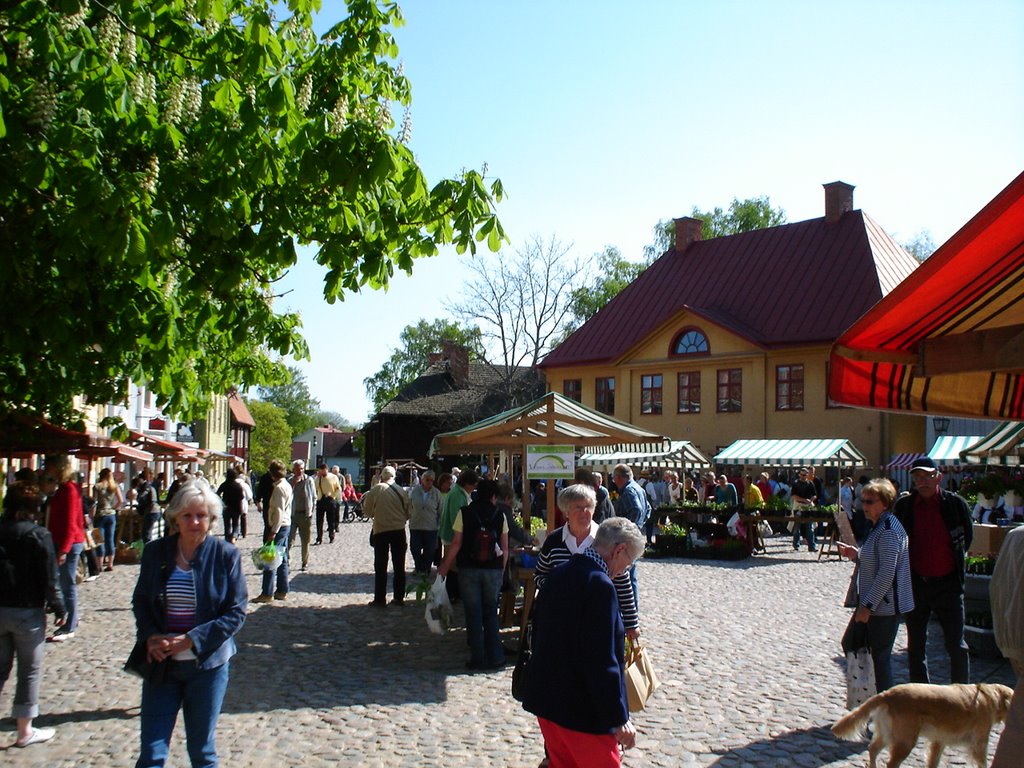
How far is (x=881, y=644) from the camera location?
266 inches

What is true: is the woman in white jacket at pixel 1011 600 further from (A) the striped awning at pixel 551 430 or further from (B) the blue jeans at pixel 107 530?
(B) the blue jeans at pixel 107 530

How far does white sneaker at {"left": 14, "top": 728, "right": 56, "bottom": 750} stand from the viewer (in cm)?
641

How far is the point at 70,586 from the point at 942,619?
797cm

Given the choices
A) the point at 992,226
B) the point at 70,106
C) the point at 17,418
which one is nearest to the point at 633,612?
the point at 992,226

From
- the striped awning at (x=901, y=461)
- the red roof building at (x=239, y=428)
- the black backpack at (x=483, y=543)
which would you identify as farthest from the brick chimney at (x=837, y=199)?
the red roof building at (x=239, y=428)

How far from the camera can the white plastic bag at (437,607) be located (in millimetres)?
10047

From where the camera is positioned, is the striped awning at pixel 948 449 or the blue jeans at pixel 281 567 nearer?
the blue jeans at pixel 281 567

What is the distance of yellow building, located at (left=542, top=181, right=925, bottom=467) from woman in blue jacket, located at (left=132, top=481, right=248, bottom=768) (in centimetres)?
3387

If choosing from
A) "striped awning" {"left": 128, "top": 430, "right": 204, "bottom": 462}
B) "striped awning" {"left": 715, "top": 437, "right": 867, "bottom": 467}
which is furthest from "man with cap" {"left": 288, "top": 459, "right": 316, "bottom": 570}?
"striped awning" {"left": 715, "top": 437, "right": 867, "bottom": 467}

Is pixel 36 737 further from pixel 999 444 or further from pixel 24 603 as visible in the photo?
pixel 999 444

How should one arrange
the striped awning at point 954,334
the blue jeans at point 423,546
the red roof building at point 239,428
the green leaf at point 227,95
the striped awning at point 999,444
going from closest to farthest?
the striped awning at point 954,334 → the green leaf at point 227,95 → the blue jeans at point 423,546 → the striped awning at point 999,444 → the red roof building at point 239,428

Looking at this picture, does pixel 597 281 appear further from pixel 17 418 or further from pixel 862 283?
pixel 17 418

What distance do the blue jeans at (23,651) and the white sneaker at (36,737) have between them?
12 centimetres

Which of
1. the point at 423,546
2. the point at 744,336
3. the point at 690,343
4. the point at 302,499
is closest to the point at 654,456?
the point at 744,336
